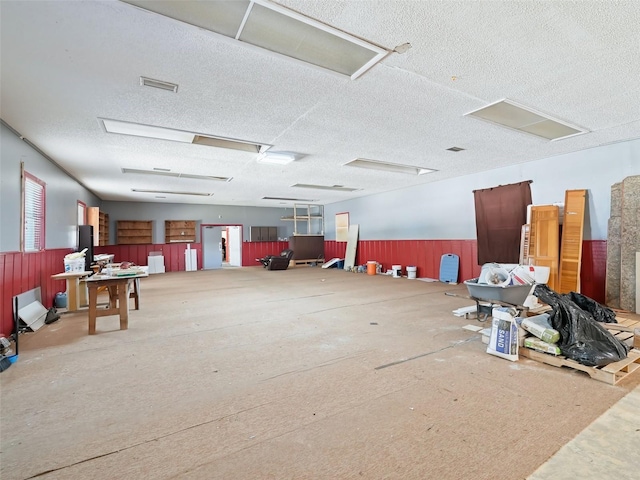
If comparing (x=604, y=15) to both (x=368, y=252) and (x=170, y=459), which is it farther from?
(x=368, y=252)

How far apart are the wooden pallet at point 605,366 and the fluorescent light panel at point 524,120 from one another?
271 cm

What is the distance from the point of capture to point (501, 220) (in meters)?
6.50

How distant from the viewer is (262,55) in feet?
8.07

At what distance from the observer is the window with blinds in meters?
4.28

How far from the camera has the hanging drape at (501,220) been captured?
616 cm

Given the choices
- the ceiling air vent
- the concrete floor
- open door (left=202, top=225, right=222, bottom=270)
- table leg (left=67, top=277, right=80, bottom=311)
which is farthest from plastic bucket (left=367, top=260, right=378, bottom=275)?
the ceiling air vent

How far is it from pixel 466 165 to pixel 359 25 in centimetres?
513

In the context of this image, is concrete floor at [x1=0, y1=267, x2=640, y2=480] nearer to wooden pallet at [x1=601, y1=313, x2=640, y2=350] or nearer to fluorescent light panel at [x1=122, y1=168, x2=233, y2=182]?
wooden pallet at [x1=601, y1=313, x2=640, y2=350]

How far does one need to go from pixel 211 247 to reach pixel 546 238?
463 inches

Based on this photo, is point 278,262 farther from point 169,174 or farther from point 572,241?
point 572,241

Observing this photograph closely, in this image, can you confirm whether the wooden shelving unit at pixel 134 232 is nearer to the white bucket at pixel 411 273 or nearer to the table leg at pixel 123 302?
the table leg at pixel 123 302

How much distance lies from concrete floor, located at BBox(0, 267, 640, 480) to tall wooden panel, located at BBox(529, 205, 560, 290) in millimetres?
2849

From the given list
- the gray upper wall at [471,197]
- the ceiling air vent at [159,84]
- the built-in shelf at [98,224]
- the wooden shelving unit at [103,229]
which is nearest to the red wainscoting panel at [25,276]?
the built-in shelf at [98,224]

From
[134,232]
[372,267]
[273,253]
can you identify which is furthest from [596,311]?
[134,232]
